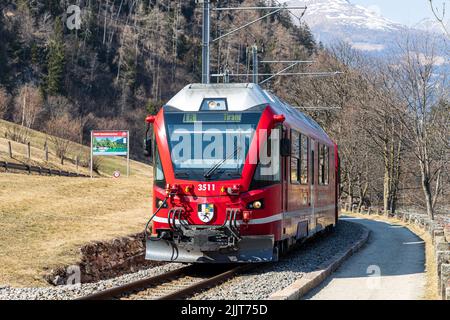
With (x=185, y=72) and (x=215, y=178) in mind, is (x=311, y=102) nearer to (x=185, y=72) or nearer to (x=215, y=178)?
(x=215, y=178)

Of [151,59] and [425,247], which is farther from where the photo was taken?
[151,59]

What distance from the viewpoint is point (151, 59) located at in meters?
143

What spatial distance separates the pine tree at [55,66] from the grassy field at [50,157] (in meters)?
15.2

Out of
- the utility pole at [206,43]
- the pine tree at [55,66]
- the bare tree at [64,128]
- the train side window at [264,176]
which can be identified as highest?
the pine tree at [55,66]

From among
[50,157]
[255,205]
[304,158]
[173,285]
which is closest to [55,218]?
[304,158]

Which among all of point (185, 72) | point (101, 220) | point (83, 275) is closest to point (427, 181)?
point (101, 220)

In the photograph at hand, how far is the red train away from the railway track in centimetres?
50

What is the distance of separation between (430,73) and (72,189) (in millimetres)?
17190

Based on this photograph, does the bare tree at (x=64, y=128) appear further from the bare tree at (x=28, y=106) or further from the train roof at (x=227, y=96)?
the train roof at (x=227, y=96)

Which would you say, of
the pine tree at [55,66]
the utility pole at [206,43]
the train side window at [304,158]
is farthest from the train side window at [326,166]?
the pine tree at [55,66]

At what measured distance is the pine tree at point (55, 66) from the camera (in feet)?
380

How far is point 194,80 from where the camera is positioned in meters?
143

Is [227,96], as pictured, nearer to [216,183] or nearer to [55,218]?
[216,183]

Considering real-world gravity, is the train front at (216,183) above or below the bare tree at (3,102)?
below
